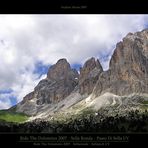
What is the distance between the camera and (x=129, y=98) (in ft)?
24.4

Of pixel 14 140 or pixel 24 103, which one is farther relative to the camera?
pixel 24 103

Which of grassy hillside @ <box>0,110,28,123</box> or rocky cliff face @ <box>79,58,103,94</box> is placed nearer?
grassy hillside @ <box>0,110,28,123</box>

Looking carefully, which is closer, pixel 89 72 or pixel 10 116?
pixel 10 116

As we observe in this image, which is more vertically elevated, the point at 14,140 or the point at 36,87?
the point at 36,87

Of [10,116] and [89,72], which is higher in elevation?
[89,72]

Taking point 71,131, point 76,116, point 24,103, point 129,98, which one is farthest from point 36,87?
point 129,98

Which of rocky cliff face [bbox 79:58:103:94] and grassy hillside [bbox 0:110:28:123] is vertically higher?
rocky cliff face [bbox 79:58:103:94]

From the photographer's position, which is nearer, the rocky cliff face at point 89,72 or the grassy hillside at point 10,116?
the grassy hillside at point 10,116

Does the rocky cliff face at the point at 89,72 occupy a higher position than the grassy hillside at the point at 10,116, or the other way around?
the rocky cliff face at the point at 89,72
